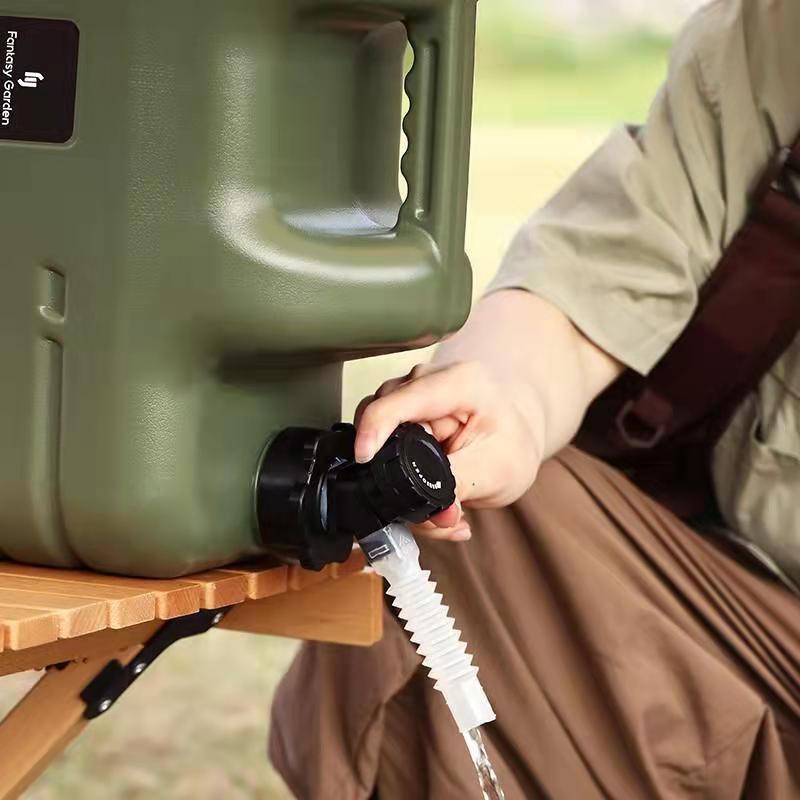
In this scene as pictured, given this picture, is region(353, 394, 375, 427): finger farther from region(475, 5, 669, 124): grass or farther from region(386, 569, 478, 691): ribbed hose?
region(475, 5, 669, 124): grass

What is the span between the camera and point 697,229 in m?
1.11

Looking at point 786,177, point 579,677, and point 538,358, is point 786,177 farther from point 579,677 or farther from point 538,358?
point 579,677

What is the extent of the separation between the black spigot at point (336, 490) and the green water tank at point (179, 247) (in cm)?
2

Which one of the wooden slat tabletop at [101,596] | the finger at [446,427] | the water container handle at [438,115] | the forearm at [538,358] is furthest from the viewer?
the forearm at [538,358]

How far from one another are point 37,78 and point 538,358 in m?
0.43

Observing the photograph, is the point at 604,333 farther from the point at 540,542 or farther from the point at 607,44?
the point at 607,44

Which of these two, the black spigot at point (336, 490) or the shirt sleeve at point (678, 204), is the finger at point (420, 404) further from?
the shirt sleeve at point (678, 204)

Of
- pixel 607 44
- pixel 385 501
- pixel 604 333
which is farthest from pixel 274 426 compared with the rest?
pixel 607 44

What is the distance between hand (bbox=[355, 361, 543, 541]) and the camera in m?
0.79

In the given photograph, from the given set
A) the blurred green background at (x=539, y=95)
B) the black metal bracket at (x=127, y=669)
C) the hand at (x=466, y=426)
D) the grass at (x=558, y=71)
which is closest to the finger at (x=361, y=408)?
the hand at (x=466, y=426)

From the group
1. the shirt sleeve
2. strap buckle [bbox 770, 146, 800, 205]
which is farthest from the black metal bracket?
strap buckle [bbox 770, 146, 800, 205]

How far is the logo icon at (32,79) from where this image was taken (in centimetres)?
74

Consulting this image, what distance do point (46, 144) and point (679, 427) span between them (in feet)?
1.92

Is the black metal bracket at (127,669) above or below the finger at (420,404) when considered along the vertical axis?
below
